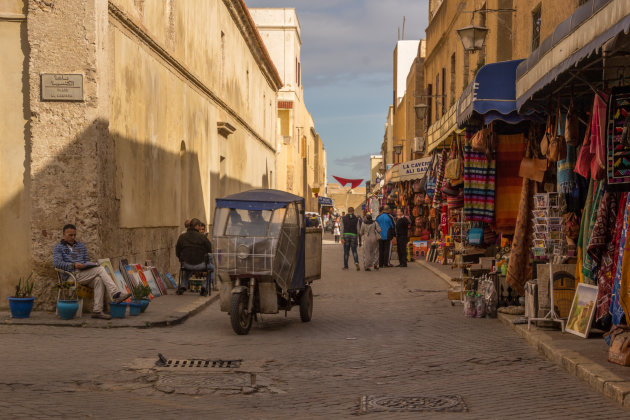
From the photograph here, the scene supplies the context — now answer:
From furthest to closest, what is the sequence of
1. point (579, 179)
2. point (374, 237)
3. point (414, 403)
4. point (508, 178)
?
point (374, 237) < point (508, 178) < point (579, 179) < point (414, 403)

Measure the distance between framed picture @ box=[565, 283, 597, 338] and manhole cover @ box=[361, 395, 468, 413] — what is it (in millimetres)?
2898

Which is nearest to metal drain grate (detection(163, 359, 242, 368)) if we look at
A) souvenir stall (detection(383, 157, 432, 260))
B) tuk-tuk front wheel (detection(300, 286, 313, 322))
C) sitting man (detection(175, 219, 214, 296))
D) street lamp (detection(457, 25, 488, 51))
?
tuk-tuk front wheel (detection(300, 286, 313, 322))

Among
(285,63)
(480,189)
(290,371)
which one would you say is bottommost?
(290,371)

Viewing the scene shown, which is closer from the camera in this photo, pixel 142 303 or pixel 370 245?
pixel 142 303

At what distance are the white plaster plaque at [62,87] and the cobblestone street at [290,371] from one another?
348 cm

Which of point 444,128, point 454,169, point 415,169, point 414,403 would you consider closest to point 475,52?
point 444,128

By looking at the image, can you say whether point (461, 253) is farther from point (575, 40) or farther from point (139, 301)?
point (575, 40)

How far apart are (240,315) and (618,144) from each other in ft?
17.0

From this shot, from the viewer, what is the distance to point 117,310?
12.4m

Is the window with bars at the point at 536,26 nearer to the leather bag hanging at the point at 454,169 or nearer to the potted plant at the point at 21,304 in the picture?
the leather bag hanging at the point at 454,169

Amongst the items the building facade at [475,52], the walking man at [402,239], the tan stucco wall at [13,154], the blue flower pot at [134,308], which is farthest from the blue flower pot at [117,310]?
the walking man at [402,239]

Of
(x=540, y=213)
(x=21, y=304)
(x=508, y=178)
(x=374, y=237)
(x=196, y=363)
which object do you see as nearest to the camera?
(x=196, y=363)

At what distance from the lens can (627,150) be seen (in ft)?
26.2

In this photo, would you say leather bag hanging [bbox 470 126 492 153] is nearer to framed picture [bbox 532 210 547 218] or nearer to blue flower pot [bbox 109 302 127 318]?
framed picture [bbox 532 210 547 218]
